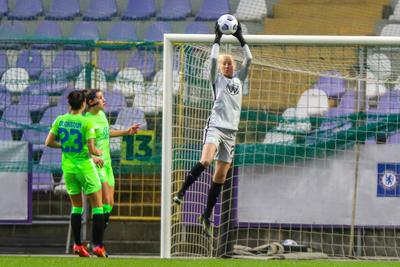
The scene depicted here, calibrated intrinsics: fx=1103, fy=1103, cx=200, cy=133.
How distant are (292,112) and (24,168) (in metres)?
3.79

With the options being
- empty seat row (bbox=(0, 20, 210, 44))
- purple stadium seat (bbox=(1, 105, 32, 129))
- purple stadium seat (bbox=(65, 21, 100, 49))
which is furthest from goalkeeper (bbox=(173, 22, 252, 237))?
purple stadium seat (bbox=(65, 21, 100, 49))

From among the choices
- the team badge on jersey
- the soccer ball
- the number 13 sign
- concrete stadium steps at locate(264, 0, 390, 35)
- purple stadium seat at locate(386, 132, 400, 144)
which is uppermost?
concrete stadium steps at locate(264, 0, 390, 35)

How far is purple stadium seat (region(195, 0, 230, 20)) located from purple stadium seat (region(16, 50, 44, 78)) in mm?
5074

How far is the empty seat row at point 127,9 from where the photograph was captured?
1994 cm

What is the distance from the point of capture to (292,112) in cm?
1331

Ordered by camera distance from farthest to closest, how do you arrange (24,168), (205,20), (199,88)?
(205,20)
(24,168)
(199,88)

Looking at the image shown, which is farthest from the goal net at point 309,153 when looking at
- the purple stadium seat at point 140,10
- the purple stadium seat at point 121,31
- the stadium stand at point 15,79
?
the purple stadium seat at point 140,10

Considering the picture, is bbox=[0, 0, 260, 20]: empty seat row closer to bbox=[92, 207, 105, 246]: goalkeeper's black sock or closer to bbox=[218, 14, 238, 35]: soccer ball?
bbox=[92, 207, 105, 246]: goalkeeper's black sock

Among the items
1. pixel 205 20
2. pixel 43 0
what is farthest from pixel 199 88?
pixel 43 0

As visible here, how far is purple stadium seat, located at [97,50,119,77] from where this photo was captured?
15312 millimetres

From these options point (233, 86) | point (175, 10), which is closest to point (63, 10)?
point (175, 10)

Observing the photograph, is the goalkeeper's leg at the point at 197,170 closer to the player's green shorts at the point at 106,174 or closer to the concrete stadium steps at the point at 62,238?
the player's green shorts at the point at 106,174

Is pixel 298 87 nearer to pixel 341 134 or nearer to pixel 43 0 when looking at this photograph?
pixel 341 134

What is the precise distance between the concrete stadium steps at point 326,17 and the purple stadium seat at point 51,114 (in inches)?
225
